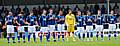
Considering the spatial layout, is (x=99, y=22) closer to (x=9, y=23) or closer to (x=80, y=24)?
(x=80, y=24)

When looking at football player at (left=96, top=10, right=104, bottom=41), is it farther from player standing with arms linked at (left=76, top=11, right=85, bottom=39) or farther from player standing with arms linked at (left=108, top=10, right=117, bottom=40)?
player standing with arms linked at (left=76, top=11, right=85, bottom=39)

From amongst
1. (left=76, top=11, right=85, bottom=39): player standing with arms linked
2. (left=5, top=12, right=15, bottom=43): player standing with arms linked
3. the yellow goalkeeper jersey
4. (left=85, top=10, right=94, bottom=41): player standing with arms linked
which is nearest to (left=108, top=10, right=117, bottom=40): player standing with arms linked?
(left=85, top=10, right=94, bottom=41): player standing with arms linked

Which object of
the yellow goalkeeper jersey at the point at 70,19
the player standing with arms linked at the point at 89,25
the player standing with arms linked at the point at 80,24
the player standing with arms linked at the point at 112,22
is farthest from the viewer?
the player standing with arms linked at the point at 112,22

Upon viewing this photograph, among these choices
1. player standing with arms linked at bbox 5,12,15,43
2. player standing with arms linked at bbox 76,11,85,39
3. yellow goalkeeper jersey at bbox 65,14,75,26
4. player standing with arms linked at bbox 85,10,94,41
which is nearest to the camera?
yellow goalkeeper jersey at bbox 65,14,75,26

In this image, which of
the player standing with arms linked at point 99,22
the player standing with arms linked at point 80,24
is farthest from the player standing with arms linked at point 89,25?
the player standing with arms linked at point 99,22

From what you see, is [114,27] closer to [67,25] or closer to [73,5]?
[67,25]

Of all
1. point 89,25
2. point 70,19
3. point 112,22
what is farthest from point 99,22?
point 70,19

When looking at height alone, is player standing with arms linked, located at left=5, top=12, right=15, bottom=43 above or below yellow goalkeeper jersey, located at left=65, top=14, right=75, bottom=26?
below

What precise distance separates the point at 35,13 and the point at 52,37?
23.9 ft

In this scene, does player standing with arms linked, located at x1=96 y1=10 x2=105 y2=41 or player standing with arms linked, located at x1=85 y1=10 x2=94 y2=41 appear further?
player standing with arms linked, located at x1=96 y1=10 x2=105 y2=41

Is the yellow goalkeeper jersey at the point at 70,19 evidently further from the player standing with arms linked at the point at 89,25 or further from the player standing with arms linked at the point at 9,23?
the player standing with arms linked at the point at 9,23

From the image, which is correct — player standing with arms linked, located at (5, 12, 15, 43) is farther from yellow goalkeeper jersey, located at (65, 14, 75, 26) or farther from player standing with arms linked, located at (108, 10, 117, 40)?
player standing with arms linked, located at (108, 10, 117, 40)

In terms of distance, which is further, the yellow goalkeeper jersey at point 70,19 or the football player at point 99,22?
the football player at point 99,22

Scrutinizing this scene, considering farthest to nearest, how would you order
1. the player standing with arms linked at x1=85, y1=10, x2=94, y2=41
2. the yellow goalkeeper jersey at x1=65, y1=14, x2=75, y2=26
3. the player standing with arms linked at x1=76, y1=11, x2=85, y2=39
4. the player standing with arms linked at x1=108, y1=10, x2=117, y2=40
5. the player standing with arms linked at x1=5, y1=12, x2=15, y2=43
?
the player standing with arms linked at x1=108, y1=10, x2=117, y2=40 < the player standing with arms linked at x1=76, y1=11, x2=85, y2=39 < the player standing with arms linked at x1=85, y1=10, x2=94, y2=41 < the player standing with arms linked at x1=5, y1=12, x2=15, y2=43 < the yellow goalkeeper jersey at x1=65, y1=14, x2=75, y2=26
